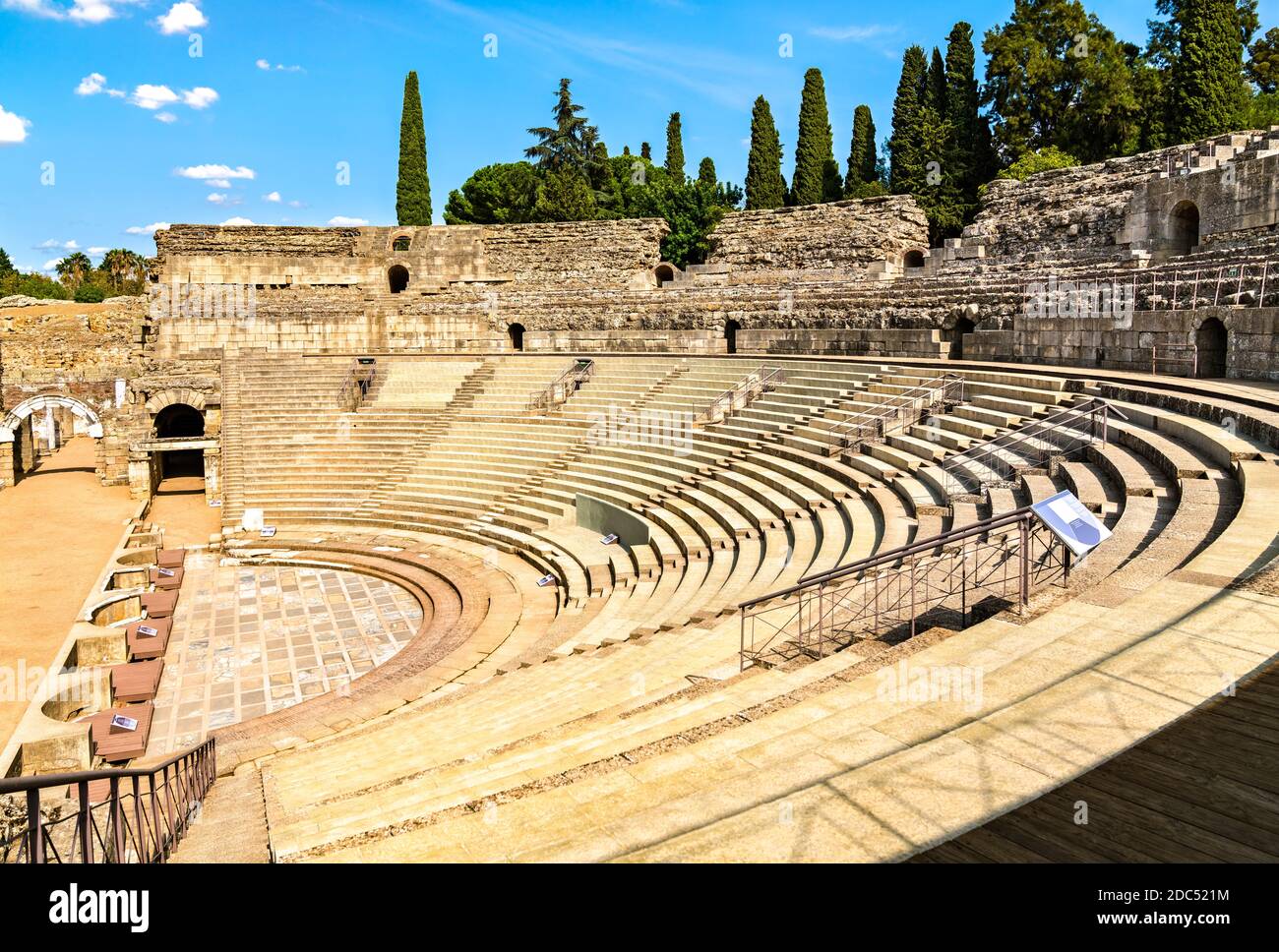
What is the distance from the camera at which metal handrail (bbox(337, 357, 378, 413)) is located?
23.9 meters

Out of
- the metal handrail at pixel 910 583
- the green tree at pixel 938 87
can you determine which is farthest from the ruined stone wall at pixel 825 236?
the metal handrail at pixel 910 583

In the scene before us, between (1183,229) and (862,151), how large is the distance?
838 inches

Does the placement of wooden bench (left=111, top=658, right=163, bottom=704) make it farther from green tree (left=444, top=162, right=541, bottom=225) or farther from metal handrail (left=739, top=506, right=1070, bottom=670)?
green tree (left=444, top=162, right=541, bottom=225)

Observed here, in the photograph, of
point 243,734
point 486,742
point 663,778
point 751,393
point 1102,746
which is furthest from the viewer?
A: point 751,393

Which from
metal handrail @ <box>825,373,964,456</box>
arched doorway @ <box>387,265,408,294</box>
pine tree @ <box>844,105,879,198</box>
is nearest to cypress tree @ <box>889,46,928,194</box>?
pine tree @ <box>844,105,879,198</box>

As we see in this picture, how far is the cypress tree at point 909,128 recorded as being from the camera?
3394cm

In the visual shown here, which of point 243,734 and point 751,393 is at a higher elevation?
point 751,393

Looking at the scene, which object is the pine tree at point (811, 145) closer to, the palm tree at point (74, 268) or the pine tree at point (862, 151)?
the pine tree at point (862, 151)

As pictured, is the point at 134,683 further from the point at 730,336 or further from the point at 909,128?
the point at 909,128

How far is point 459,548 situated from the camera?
1747 centimetres

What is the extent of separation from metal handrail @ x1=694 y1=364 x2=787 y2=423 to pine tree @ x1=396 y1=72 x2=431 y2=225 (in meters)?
27.7
